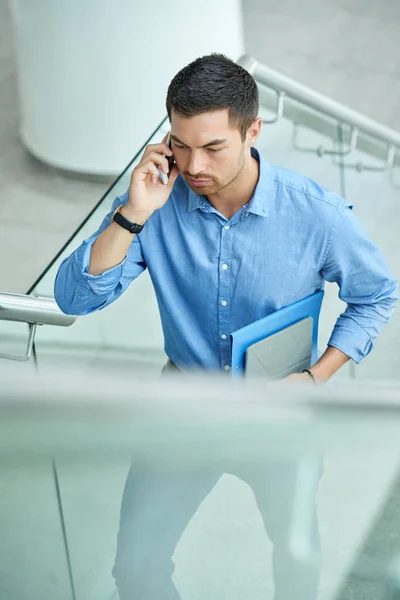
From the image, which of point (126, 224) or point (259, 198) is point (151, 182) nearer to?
point (126, 224)

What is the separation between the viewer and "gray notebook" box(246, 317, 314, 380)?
1759 mm

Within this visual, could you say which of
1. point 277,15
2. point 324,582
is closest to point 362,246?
point 324,582

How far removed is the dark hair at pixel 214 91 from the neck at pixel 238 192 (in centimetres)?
8

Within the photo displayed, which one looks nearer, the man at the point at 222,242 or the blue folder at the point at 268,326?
the man at the point at 222,242

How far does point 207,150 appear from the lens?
1617 millimetres

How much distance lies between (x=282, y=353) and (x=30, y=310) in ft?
1.93

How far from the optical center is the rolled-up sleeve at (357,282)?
67.5 inches

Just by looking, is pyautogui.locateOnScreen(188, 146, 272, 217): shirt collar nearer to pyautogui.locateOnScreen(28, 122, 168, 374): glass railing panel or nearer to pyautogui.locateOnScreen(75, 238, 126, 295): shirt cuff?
pyautogui.locateOnScreen(75, 238, 126, 295): shirt cuff

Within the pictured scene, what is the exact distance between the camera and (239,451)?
34.8 inches

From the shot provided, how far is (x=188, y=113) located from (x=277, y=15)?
488 centimetres

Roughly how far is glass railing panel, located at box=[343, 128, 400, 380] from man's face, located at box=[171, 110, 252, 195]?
1.61m

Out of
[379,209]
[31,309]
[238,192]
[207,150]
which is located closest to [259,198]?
[238,192]

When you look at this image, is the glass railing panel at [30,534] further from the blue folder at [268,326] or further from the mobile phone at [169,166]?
the mobile phone at [169,166]

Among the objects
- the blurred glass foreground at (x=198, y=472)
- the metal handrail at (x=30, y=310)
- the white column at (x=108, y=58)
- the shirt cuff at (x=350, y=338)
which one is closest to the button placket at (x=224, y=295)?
the shirt cuff at (x=350, y=338)
